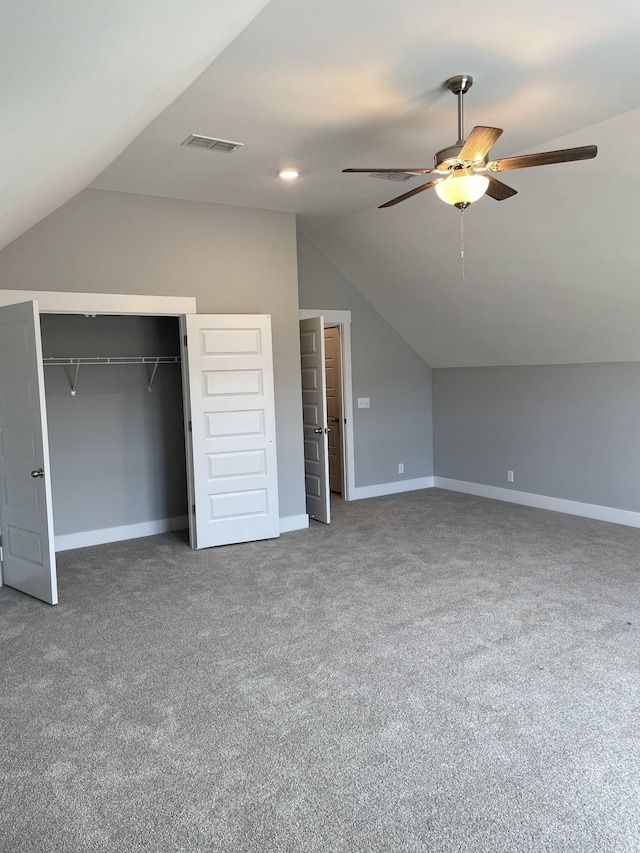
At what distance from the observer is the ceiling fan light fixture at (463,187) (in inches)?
122

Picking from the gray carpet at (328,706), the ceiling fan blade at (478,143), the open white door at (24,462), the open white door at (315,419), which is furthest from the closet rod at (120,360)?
the ceiling fan blade at (478,143)

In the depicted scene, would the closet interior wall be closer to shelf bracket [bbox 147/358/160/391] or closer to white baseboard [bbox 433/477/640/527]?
shelf bracket [bbox 147/358/160/391]

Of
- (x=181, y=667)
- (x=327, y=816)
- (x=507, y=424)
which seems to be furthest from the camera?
(x=507, y=424)

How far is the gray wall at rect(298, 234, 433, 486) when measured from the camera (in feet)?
23.3

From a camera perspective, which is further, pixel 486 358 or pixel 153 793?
pixel 486 358

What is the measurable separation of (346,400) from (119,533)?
9.77ft

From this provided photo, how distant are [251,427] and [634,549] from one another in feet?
11.2

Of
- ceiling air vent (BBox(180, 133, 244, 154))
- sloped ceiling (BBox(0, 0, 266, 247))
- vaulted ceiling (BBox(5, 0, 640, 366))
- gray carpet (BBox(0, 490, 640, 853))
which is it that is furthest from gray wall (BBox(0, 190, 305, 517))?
gray carpet (BBox(0, 490, 640, 853))

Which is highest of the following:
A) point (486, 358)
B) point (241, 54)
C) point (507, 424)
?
point (241, 54)

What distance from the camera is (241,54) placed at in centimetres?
297

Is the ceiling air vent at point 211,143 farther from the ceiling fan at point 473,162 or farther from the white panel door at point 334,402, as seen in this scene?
the white panel door at point 334,402

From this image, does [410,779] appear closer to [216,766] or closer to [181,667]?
[216,766]

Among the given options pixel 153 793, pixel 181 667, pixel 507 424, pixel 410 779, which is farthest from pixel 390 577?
pixel 507 424

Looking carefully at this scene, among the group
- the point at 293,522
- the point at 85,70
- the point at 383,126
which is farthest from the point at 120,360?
the point at 85,70
